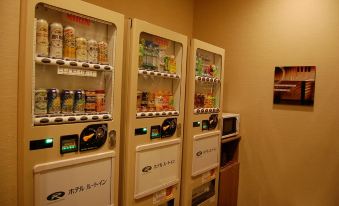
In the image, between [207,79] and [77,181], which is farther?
[207,79]

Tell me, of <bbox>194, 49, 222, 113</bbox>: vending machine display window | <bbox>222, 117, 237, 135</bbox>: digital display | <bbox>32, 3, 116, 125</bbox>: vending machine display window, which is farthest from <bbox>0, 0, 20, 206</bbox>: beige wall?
<bbox>222, 117, 237, 135</bbox>: digital display

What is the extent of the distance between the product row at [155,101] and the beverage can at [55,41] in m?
0.71

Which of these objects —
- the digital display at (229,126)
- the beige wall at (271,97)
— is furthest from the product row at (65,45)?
the beige wall at (271,97)

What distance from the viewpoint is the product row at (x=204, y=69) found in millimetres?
2329

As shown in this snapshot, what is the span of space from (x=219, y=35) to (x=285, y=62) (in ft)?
2.90

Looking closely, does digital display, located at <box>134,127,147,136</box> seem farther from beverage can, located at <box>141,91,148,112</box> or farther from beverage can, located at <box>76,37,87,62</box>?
beverage can, located at <box>76,37,87,62</box>

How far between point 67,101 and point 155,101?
2.45 ft

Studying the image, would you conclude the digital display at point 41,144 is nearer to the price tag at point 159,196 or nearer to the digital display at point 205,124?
the price tag at point 159,196

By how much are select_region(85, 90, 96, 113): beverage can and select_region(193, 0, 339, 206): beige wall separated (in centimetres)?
192

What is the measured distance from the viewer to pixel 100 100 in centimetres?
160

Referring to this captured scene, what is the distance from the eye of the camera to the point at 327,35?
7.90 ft

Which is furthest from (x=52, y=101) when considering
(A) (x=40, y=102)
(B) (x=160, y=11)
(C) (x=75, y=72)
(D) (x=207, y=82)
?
(B) (x=160, y=11)

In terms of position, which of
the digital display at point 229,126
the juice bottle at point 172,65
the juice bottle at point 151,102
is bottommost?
the digital display at point 229,126

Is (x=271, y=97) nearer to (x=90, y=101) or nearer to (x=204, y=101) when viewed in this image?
(x=204, y=101)
